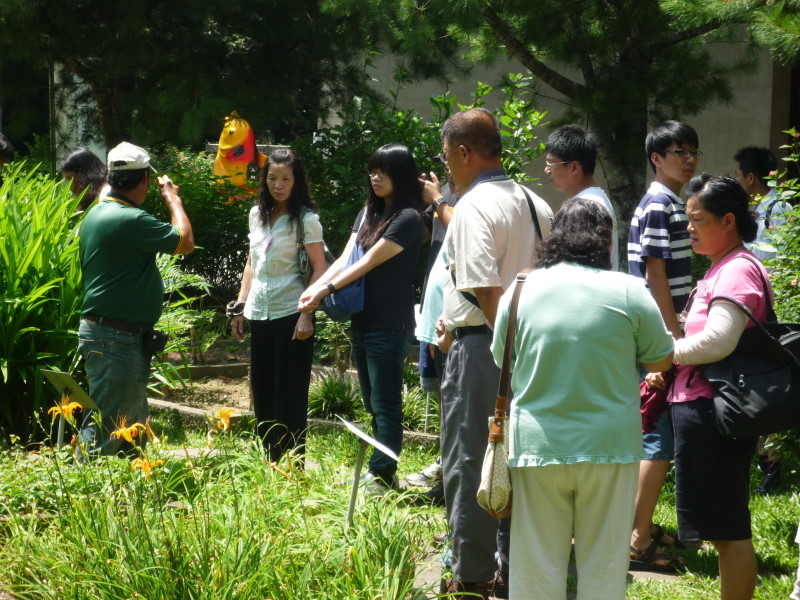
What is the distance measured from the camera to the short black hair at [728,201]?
4043 mm

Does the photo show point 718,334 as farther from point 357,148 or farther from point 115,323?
point 357,148

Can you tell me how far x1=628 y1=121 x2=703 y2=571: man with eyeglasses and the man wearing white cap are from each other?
2.33m

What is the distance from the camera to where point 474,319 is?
13.5 ft

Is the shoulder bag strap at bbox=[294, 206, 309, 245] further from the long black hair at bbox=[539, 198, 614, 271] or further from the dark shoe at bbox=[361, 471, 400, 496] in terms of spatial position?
the long black hair at bbox=[539, 198, 614, 271]

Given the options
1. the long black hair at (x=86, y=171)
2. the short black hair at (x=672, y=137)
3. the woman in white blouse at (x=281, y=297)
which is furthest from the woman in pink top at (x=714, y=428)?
the long black hair at (x=86, y=171)

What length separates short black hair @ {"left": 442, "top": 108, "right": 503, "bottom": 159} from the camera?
422 centimetres

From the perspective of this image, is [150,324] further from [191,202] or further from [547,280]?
[191,202]

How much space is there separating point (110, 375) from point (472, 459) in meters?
2.17

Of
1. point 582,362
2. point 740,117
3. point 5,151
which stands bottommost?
point 582,362

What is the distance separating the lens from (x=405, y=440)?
23.1 ft

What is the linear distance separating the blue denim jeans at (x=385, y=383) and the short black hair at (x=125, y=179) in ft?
4.63

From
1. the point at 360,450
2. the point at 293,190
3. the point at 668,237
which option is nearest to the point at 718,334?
the point at 668,237

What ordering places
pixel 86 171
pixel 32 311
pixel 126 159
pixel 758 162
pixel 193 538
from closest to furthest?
pixel 193 538
pixel 126 159
pixel 758 162
pixel 32 311
pixel 86 171

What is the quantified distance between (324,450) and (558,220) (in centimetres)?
348
